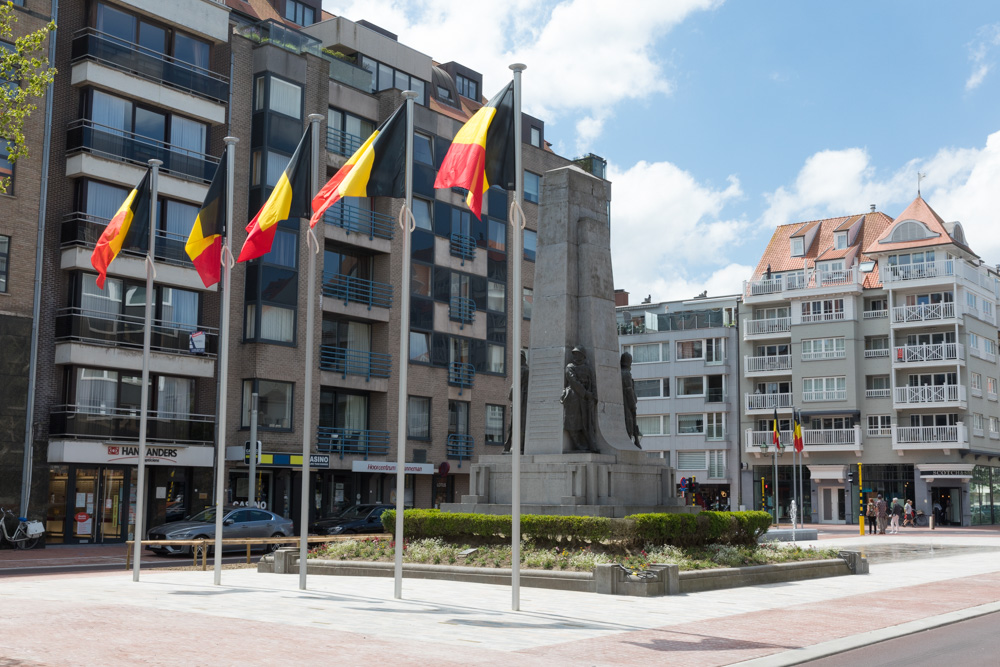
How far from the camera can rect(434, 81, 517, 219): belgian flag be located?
54.6ft

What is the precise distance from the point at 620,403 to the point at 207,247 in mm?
8963

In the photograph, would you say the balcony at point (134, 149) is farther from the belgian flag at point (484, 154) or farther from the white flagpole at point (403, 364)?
the belgian flag at point (484, 154)

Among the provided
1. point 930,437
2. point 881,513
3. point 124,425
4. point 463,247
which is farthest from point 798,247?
point 124,425

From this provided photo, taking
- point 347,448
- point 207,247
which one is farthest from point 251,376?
point 207,247

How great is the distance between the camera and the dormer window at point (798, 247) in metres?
77.4

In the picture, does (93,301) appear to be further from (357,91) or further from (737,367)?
(737,367)

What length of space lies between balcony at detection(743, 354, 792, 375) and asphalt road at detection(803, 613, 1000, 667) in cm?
5926

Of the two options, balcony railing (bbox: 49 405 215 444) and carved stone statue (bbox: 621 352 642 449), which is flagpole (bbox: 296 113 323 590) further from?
balcony railing (bbox: 49 405 215 444)

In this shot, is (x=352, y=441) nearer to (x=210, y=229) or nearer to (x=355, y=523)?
(x=355, y=523)

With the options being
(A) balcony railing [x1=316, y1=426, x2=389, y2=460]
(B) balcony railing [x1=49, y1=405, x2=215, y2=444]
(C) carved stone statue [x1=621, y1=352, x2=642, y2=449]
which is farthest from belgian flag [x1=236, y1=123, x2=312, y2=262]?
(A) balcony railing [x1=316, y1=426, x2=389, y2=460]

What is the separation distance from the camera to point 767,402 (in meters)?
73.9

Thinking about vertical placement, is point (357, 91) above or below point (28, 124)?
above

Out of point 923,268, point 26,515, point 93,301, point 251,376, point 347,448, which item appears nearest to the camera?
point 26,515

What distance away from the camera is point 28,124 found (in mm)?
37188
